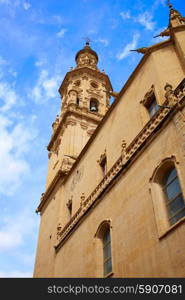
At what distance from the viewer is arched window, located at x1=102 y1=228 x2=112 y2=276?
467 inches

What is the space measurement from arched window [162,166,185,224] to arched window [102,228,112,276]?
12.8ft

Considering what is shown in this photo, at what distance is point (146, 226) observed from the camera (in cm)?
975

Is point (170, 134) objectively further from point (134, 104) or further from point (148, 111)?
point (134, 104)

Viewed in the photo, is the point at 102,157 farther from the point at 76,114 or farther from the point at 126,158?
the point at 76,114

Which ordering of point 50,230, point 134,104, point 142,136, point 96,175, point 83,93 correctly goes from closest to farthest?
1. point 142,136
2. point 134,104
3. point 96,175
4. point 50,230
5. point 83,93

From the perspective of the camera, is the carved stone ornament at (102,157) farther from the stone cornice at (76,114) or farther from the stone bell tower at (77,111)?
the stone cornice at (76,114)

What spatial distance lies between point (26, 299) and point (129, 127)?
340 inches

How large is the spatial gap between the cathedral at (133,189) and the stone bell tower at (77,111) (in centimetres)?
373

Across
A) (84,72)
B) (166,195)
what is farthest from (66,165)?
(84,72)

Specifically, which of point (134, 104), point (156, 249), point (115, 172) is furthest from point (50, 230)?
point (156, 249)

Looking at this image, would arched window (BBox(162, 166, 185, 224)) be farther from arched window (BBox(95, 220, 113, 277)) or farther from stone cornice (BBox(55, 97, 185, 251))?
arched window (BBox(95, 220, 113, 277))

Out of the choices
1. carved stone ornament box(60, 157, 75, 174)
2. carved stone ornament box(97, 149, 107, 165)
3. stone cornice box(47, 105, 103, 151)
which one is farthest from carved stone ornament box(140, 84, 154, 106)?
stone cornice box(47, 105, 103, 151)

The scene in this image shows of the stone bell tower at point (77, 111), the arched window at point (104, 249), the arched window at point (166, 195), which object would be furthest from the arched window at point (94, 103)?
the arched window at point (166, 195)

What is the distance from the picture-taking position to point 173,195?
9.45 metres
